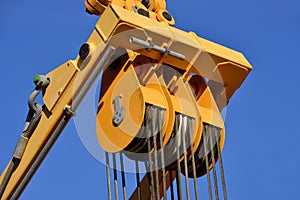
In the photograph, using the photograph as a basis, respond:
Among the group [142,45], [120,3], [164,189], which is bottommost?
[164,189]

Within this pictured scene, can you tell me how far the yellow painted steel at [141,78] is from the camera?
7.75 metres

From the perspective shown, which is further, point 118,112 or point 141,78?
point 141,78

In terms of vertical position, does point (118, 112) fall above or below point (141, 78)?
below

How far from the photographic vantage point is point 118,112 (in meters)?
7.79

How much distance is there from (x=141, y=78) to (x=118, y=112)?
352mm

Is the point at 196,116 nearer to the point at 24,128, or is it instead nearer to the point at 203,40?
the point at 203,40

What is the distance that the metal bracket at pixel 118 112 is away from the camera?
25.4ft

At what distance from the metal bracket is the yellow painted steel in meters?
0.04

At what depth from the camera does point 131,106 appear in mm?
7707

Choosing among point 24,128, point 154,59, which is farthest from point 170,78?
point 24,128

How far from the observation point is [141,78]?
792 cm

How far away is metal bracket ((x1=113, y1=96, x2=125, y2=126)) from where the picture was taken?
7.75 meters

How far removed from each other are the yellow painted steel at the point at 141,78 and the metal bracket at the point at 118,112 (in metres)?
0.04

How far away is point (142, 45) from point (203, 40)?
0.77 meters
